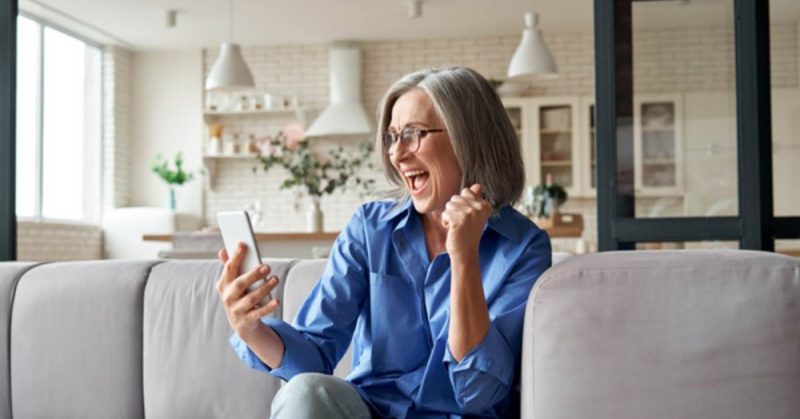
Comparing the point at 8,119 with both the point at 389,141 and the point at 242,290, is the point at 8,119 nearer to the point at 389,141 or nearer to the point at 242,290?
the point at 389,141

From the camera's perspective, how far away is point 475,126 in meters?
1.80

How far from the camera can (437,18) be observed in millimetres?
9078

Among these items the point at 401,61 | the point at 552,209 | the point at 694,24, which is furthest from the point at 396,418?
the point at 401,61

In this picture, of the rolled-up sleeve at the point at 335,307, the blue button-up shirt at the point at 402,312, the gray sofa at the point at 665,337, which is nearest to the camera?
the gray sofa at the point at 665,337

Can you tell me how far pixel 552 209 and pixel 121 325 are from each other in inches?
194

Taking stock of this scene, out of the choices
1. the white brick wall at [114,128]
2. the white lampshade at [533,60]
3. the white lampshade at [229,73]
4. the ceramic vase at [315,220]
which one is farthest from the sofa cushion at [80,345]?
the white brick wall at [114,128]

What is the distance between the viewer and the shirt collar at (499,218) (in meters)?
1.80

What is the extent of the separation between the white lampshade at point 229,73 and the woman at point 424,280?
18.8ft

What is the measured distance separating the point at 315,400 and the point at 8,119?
1.94 meters

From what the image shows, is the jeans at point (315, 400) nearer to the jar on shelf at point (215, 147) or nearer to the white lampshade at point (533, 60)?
the white lampshade at point (533, 60)

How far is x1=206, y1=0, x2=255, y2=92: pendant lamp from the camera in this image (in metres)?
7.48

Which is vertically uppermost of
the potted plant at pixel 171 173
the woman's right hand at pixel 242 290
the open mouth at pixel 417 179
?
the potted plant at pixel 171 173

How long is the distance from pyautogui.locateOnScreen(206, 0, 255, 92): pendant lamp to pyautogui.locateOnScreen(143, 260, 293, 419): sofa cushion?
523 cm

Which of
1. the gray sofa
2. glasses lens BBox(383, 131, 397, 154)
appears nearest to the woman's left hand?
the gray sofa
